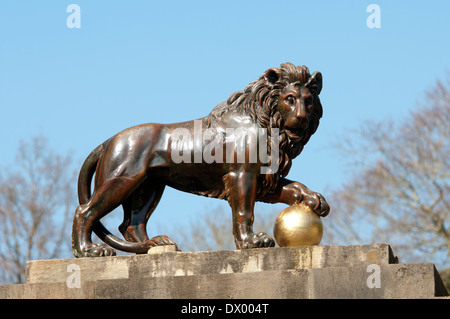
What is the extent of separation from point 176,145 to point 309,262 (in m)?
2.26

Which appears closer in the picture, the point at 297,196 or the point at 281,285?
the point at 281,285

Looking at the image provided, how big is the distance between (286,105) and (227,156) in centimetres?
91

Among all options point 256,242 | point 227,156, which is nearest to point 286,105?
point 227,156

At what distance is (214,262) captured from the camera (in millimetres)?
9711

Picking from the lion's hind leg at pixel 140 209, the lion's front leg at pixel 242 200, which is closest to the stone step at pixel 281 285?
the lion's front leg at pixel 242 200

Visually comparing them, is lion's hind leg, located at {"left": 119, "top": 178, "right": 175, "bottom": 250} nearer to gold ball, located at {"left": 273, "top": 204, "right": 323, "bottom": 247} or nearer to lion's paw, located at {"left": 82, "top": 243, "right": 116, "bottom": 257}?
lion's paw, located at {"left": 82, "top": 243, "right": 116, "bottom": 257}

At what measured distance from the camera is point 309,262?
9445 millimetres

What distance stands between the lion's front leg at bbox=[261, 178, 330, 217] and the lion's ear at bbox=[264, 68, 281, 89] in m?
1.15

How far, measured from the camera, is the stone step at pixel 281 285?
28.9 ft

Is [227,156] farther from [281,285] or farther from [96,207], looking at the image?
[281,285]

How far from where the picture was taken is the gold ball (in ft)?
32.1
